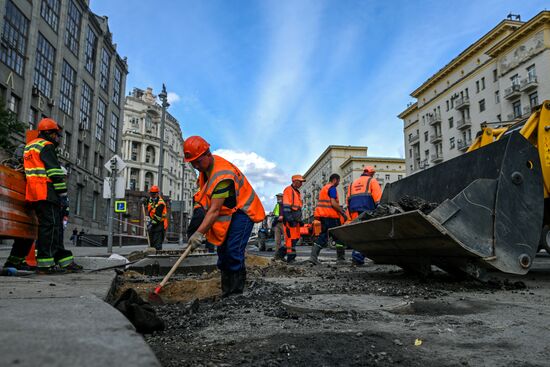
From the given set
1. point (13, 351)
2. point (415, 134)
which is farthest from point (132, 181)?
point (13, 351)


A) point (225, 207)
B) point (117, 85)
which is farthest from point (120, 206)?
point (117, 85)

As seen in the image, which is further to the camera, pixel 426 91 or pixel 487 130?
pixel 426 91

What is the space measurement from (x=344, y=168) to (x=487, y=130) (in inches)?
3305

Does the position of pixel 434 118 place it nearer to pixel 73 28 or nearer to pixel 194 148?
pixel 73 28

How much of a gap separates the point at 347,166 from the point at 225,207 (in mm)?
84853

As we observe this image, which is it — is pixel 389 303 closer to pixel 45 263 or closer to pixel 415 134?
pixel 45 263

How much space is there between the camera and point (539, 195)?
15.3 ft

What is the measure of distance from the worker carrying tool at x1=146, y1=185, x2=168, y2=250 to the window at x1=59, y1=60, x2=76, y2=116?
22675 mm

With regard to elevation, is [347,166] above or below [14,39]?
above

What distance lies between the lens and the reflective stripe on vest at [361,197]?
825 centimetres

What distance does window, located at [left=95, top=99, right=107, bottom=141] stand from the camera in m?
37.7

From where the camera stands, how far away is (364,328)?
8.94ft

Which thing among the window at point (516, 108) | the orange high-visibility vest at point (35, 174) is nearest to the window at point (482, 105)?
the window at point (516, 108)

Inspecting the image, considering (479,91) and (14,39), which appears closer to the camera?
(14,39)
